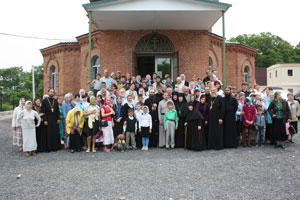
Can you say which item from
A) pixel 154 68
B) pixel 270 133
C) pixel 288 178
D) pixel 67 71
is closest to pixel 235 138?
pixel 270 133

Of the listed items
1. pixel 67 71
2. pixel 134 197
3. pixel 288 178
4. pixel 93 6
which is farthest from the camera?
pixel 67 71

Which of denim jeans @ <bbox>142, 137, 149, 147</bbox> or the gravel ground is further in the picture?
denim jeans @ <bbox>142, 137, 149, 147</bbox>

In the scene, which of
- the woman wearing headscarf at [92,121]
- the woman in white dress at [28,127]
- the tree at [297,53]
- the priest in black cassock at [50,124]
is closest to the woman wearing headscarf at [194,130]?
the woman wearing headscarf at [92,121]

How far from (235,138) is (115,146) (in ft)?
13.1

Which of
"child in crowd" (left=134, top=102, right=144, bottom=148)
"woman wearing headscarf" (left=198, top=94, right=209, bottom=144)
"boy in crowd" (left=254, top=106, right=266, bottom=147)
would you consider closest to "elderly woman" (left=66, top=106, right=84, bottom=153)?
"child in crowd" (left=134, top=102, right=144, bottom=148)

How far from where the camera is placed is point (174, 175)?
495 cm

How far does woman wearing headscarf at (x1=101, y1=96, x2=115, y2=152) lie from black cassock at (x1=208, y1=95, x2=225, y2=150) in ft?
10.3

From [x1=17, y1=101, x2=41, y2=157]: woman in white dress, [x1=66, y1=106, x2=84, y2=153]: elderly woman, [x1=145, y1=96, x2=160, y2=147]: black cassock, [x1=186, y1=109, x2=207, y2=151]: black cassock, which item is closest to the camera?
[x1=17, y1=101, x2=41, y2=157]: woman in white dress

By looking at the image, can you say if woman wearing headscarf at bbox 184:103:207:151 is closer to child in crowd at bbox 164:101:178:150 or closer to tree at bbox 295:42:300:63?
child in crowd at bbox 164:101:178:150

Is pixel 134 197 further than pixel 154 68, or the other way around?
pixel 154 68

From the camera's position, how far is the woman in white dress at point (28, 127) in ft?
22.8

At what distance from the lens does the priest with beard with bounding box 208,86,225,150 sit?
24.4 ft

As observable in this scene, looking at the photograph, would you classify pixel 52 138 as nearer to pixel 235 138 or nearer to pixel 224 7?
pixel 235 138


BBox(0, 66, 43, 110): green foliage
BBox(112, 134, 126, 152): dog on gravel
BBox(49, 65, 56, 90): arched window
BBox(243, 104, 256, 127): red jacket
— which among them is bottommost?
BBox(112, 134, 126, 152): dog on gravel
